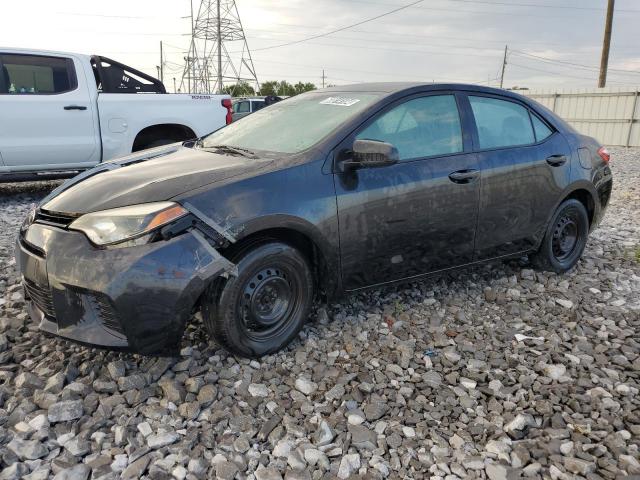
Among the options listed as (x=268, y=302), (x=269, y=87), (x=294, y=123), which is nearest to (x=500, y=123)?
(x=294, y=123)

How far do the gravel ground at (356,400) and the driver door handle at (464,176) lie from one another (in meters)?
0.94

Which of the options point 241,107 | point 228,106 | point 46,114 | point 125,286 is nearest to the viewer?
point 125,286

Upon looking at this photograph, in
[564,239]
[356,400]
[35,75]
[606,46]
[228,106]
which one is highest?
[606,46]

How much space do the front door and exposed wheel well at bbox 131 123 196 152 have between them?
4455 millimetres

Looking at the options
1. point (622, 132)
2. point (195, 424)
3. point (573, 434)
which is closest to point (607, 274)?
point (573, 434)

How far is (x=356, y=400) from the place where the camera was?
272 cm

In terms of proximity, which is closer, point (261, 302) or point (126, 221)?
point (126, 221)

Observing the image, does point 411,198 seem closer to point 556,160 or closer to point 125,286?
point 556,160

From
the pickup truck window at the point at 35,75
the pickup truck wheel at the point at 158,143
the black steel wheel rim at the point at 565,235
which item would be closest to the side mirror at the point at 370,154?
the black steel wheel rim at the point at 565,235

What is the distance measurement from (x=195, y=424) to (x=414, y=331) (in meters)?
1.60

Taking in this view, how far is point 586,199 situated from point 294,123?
2.81 metres

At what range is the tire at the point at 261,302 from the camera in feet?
9.02

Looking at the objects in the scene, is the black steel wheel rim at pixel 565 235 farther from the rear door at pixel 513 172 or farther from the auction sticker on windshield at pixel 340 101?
the auction sticker on windshield at pixel 340 101

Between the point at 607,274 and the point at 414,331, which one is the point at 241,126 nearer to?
the point at 414,331
